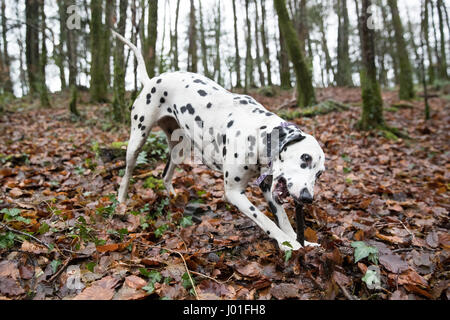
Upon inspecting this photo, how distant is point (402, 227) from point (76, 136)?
7.09 meters

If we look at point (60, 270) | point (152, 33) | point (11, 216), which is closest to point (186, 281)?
point (60, 270)

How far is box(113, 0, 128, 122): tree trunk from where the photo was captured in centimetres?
752

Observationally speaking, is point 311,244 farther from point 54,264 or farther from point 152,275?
point 54,264

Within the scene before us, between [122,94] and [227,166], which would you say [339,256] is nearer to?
[227,166]

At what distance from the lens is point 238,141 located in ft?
9.05

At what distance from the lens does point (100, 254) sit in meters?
2.46

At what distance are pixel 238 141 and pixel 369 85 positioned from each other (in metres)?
5.69

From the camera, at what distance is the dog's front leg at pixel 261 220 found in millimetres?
2513

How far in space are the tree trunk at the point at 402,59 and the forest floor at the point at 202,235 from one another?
290 inches

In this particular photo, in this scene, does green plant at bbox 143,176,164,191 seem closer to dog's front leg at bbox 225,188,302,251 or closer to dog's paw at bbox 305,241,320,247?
dog's front leg at bbox 225,188,302,251

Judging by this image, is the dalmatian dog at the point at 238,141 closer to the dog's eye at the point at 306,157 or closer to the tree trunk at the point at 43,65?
the dog's eye at the point at 306,157

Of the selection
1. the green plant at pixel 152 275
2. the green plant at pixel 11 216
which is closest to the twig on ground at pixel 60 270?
the green plant at pixel 152 275

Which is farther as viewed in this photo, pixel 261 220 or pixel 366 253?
pixel 261 220
